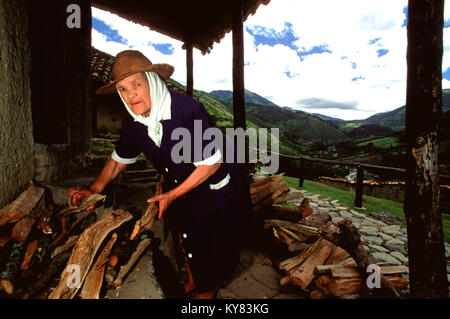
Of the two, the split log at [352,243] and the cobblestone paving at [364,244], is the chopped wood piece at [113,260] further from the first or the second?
the split log at [352,243]

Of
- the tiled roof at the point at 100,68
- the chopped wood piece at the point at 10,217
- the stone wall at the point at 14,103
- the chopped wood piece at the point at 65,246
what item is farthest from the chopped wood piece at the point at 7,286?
the tiled roof at the point at 100,68

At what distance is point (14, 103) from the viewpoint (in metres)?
2.13

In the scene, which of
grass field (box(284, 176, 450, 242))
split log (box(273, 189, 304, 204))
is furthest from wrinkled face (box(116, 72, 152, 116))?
grass field (box(284, 176, 450, 242))

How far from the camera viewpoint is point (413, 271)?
6.24 ft

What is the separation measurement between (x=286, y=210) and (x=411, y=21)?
9.18ft

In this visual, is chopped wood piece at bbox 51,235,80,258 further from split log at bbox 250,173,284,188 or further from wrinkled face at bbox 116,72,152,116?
split log at bbox 250,173,284,188

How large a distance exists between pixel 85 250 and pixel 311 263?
2.25 m

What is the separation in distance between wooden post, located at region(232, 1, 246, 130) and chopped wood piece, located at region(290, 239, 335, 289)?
10.4 ft

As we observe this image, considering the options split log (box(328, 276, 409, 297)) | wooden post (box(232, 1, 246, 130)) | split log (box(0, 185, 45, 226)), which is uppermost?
wooden post (box(232, 1, 246, 130))

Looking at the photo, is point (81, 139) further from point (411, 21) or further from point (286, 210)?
point (411, 21)

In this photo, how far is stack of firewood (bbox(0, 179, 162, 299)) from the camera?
5.53 feet

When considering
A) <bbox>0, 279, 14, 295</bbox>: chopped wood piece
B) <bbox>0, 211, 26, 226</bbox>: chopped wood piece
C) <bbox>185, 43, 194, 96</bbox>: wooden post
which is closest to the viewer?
<bbox>0, 279, 14, 295</bbox>: chopped wood piece

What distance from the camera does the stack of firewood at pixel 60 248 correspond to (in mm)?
1686
